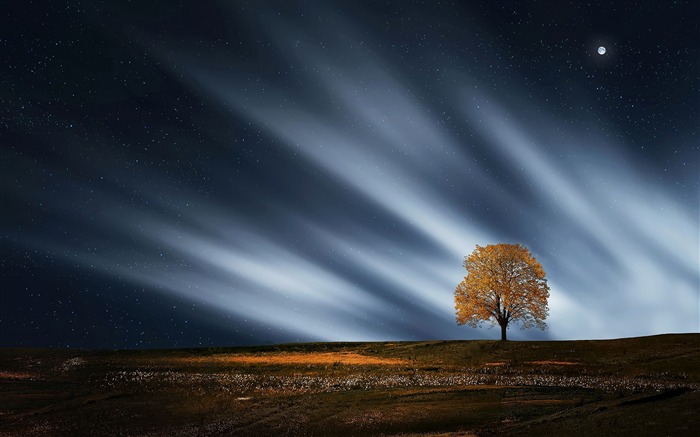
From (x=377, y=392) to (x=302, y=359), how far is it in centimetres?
2710

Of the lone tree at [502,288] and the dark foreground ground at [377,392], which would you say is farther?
the lone tree at [502,288]

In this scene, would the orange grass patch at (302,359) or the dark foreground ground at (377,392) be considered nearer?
the dark foreground ground at (377,392)

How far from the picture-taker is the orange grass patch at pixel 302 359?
182 ft

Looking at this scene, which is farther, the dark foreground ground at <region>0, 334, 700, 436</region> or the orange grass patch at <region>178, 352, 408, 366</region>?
the orange grass patch at <region>178, 352, 408, 366</region>

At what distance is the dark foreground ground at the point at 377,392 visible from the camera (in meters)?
23.5

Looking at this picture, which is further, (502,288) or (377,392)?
(502,288)

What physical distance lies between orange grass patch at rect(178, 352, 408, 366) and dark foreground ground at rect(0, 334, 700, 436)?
0.68 feet

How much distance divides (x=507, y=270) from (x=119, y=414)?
2134 inches

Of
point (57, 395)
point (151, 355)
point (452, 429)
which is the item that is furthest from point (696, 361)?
point (151, 355)

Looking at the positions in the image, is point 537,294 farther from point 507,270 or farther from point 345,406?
point 345,406

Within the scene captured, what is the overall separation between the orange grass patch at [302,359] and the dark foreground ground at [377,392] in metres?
0.21

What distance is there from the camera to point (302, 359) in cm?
5941

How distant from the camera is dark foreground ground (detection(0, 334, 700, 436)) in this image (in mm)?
23531

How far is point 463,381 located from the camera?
39062mm
